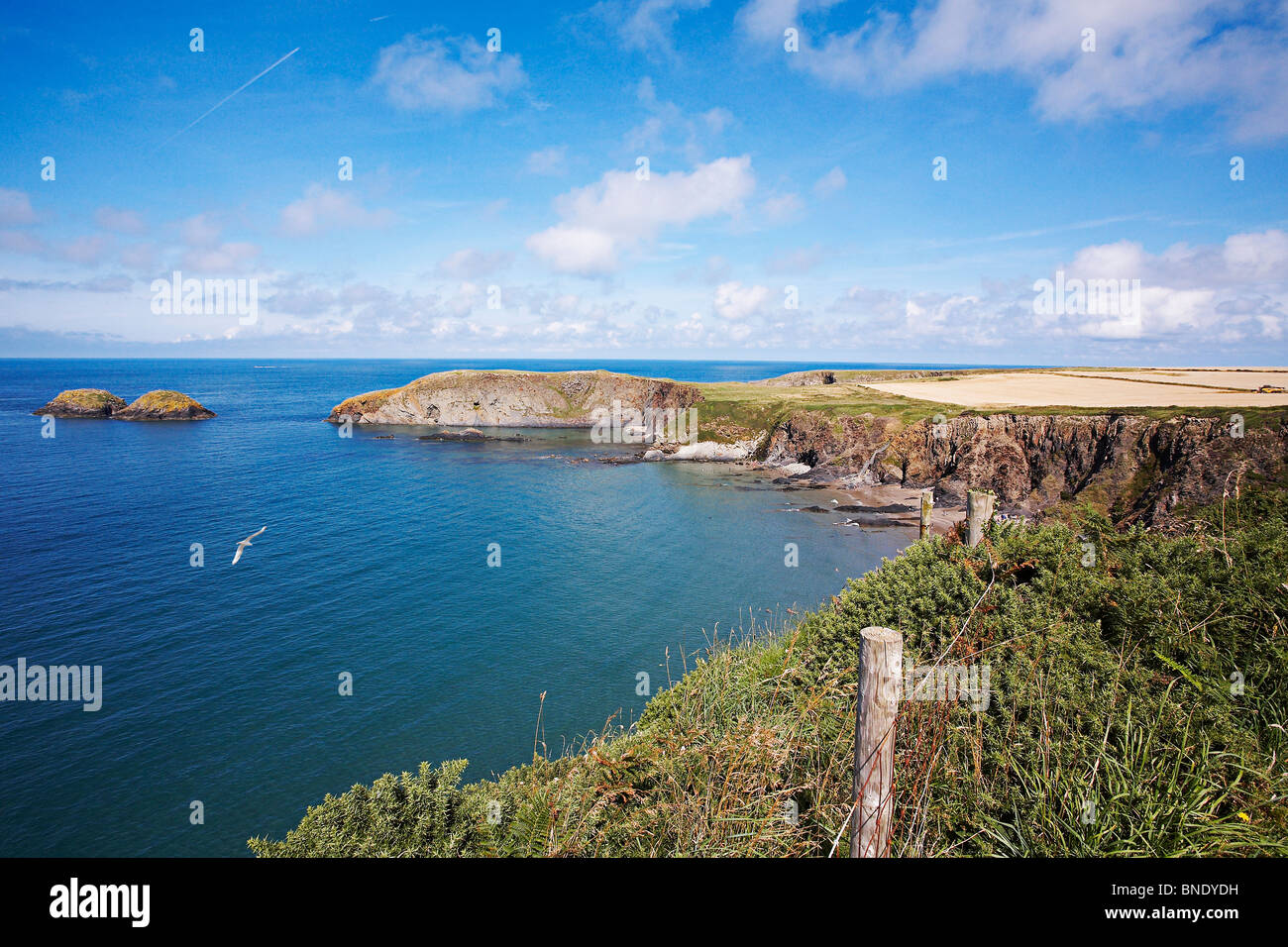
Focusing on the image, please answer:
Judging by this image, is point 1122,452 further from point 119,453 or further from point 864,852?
point 119,453

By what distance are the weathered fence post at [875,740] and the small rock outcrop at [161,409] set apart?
133 meters

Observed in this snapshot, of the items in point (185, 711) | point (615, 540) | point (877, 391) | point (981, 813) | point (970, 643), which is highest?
point (877, 391)

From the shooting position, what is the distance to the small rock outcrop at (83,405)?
105125mm

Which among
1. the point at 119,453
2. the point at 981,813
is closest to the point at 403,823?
the point at 981,813

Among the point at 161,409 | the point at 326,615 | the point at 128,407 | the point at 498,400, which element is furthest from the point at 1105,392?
the point at 128,407

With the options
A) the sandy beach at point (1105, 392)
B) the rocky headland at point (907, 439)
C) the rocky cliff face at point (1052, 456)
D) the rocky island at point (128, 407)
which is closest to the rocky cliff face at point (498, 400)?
the rocky headland at point (907, 439)

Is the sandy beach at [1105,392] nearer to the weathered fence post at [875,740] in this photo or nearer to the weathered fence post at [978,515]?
the weathered fence post at [978,515]

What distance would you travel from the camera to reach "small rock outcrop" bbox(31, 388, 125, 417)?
10512 centimetres

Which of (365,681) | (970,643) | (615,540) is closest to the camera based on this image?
(970,643)

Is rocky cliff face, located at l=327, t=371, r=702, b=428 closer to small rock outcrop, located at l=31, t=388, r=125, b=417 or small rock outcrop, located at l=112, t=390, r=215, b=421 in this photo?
small rock outcrop, located at l=112, t=390, r=215, b=421

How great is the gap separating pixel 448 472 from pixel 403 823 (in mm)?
65738

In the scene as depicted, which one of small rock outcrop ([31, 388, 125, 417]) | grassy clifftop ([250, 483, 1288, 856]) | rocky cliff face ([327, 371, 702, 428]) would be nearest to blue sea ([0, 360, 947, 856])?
grassy clifftop ([250, 483, 1288, 856])

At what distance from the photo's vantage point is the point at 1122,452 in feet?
153

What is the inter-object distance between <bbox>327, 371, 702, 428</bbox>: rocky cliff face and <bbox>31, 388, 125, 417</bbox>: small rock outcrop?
39.4 metres
